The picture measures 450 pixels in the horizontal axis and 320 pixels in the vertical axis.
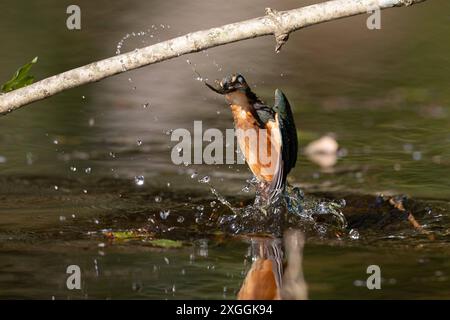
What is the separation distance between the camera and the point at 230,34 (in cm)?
405

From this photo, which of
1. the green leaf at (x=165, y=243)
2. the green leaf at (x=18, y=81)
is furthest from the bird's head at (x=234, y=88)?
the green leaf at (x=18, y=81)

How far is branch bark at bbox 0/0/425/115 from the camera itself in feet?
13.3

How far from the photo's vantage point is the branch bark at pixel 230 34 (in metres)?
4.05

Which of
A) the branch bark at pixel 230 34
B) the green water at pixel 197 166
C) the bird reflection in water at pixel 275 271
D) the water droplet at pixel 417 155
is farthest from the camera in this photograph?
the water droplet at pixel 417 155

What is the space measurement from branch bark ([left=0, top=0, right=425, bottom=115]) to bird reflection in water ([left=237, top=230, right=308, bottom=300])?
86 cm

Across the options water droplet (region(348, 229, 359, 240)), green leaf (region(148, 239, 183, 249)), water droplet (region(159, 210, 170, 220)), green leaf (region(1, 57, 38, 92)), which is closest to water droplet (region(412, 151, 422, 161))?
water droplet (region(348, 229, 359, 240))

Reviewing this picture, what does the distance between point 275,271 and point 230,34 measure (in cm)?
95

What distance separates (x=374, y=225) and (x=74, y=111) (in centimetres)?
293

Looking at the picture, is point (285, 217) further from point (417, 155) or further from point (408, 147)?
point (408, 147)

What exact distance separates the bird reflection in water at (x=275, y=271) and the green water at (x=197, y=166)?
0.17ft

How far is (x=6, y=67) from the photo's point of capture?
7.88 m

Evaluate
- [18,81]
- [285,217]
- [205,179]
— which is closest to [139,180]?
[205,179]

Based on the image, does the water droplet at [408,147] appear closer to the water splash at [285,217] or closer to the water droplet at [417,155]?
the water droplet at [417,155]
